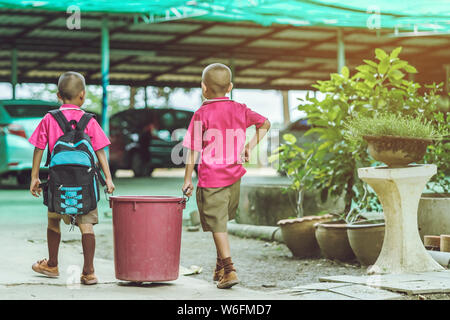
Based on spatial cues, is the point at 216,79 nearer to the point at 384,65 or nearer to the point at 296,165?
the point at 384,65

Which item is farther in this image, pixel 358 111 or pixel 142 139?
pixel 142 139

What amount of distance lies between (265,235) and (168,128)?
10.6 meters

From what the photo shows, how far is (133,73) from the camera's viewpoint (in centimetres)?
2470

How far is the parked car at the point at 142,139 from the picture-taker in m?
18.0

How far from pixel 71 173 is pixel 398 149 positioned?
224 cm

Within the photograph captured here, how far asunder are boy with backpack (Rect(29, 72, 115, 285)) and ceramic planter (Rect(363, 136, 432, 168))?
1914 millimetres

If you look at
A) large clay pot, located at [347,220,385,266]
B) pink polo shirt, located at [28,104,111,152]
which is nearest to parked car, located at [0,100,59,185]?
large clay pot, located at [347,220,385,266]

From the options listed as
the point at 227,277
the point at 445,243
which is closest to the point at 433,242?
the point at 445,243

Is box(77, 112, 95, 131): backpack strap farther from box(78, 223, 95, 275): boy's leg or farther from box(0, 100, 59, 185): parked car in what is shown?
box(0, 100, 59, 185): parked car

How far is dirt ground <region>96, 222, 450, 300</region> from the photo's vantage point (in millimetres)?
5750

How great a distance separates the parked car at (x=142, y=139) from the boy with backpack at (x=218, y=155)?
1320cm

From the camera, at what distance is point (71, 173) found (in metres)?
4.69
